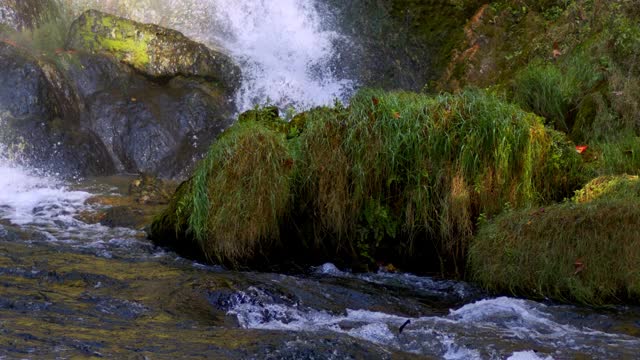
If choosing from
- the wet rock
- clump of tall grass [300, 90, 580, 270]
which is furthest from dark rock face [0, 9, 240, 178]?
clump of tall grass [300, 90, 580, 270]

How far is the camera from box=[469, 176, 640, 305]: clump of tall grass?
6.33 m

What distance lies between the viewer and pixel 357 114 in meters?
Answer: 7.53

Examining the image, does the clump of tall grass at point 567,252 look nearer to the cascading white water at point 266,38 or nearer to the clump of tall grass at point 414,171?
the clump of tall grass at point 414,171

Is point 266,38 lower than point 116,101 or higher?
higher

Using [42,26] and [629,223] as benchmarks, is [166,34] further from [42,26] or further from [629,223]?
[629,223]

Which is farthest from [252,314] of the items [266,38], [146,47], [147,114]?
[266,38]

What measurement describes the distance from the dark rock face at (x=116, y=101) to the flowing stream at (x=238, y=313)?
Answer: 2.75m

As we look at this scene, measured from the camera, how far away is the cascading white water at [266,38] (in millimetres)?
13055

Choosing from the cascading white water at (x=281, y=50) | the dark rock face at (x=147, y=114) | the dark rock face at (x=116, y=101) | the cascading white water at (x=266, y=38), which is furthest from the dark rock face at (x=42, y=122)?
the cascading white water at (x=281, y=50)

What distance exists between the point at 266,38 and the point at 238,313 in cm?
908

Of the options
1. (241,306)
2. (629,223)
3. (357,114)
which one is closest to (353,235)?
(357,114)

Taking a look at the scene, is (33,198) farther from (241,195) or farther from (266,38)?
(266,38)

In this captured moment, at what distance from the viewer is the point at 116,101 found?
12.2 m

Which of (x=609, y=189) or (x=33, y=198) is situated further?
(x=33, y=198)
